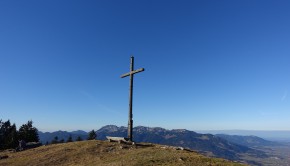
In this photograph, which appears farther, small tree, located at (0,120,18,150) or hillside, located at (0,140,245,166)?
small tree, located at (0,120,18,150)

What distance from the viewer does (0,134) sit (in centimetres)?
12669

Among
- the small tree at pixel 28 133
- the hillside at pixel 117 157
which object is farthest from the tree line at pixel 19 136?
the hillside at pixel 117 157

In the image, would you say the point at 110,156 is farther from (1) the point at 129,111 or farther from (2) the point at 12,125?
(2) the point at 12,125

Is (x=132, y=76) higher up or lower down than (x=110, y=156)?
higher up

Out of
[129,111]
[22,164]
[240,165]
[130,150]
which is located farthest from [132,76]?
[240,165]

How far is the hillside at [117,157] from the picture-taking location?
20844 mm

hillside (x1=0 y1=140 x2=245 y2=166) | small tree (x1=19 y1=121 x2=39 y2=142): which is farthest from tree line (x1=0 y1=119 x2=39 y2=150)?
hillside (x1=0 y1=140 x2=245 y2=166)

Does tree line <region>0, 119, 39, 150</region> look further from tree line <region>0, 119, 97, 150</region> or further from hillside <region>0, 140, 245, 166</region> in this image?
hillside <region>0, 140, 245, 166</region>

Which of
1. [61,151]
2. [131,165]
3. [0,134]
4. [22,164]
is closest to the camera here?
[131,165]

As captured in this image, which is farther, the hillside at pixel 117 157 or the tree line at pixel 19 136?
the tree line at pixel 19 136

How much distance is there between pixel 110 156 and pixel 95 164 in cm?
277

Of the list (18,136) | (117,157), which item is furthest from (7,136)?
(117,157)

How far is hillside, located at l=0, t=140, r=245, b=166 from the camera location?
20.8m

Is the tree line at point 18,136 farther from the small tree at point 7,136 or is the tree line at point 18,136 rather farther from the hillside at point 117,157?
the hillside at point 117,157
